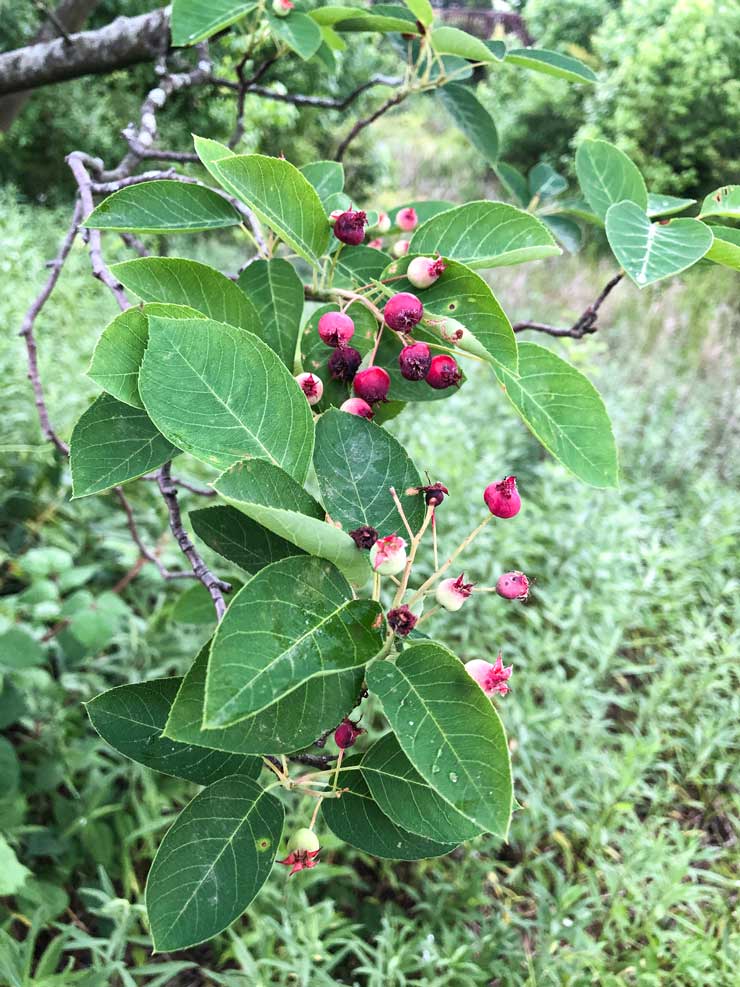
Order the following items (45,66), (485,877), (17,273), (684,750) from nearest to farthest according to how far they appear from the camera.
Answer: (45,66)
(485,877)
(684,750)
(17,273)

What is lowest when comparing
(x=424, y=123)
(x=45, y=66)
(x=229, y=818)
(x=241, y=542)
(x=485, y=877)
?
(x=424, y=123)

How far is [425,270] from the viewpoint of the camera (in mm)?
422

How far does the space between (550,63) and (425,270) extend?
1.33 ft

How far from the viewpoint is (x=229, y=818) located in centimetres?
39

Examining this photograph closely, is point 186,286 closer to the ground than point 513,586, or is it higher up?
higher up

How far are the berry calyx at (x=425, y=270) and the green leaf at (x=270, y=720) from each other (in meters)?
0.23

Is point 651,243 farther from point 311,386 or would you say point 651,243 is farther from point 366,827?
point 366,827

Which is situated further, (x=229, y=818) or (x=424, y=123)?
(x=424, y=123)

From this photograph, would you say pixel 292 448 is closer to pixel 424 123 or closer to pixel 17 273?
pixel 17 273

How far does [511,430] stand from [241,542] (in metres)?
2.55

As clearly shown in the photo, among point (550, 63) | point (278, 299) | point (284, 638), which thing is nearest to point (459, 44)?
point (550, 63)

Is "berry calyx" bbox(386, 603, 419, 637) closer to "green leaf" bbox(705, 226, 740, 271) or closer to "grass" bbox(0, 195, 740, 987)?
"green leaf" bbox(705, 226, 740, 271)

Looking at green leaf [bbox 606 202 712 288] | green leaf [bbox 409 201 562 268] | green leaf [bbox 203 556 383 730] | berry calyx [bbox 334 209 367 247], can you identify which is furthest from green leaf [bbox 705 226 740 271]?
green leaf [bbox 203 556 383 730]

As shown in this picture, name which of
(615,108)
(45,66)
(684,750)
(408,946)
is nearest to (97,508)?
(45,66)
